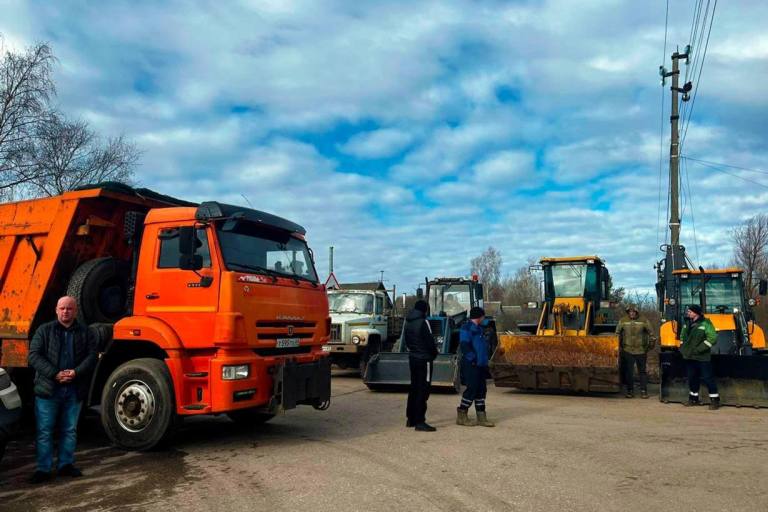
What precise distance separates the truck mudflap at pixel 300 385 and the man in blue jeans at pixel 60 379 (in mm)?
2055

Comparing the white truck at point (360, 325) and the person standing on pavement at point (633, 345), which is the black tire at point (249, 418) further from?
the person standing on pavement at point (633, 345)

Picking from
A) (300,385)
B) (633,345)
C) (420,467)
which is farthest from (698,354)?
(300,385)

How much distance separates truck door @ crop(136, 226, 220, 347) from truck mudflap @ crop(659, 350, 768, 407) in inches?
363

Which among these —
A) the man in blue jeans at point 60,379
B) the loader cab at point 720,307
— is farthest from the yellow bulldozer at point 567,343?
the man in blue jeans at point 60,379

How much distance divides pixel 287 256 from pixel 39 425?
3.38 m

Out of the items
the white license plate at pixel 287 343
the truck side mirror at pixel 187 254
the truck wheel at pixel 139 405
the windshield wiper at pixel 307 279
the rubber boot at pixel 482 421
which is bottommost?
the rubber boot at pixel 482 421

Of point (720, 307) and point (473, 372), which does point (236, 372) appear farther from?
point (720, 307)

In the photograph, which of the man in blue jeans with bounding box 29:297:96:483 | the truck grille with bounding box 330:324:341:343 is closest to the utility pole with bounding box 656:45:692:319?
the truck grille with bounding box 330:324:341:343

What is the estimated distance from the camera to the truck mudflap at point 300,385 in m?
7.17

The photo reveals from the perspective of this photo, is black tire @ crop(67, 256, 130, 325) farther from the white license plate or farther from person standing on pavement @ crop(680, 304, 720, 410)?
person standing on pavement @ crop(680, 304, 720, 410)

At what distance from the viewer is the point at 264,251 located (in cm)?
759

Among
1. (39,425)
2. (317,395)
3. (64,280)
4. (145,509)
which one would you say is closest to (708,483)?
(317,395)

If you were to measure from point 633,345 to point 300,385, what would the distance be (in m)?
7.98

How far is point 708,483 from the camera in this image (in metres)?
5.76
